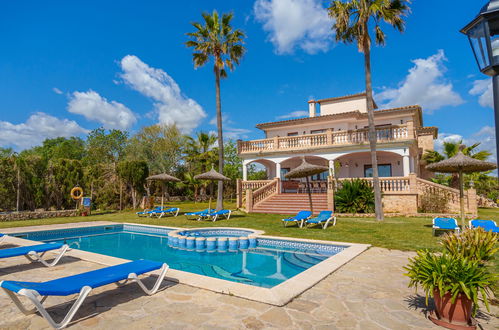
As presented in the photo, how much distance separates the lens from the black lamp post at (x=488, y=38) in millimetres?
2969

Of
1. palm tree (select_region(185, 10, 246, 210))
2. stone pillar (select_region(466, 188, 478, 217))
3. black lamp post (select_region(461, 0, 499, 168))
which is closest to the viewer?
black lamp post (select_region(461, 0, 499, 168))

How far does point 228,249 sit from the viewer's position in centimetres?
1027

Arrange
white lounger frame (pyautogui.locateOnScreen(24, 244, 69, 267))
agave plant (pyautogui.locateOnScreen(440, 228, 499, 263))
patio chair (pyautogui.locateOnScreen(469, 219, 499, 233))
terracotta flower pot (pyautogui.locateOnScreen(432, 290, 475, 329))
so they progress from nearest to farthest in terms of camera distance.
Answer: terracotta flower pot (pyautogui.locateOnScreen(432, 290, 475, 329)), agave plant (pyautogui.locateOnScreen(440, 228, 499, 263)), white lounger frame (pyautogui.locateOnScreen(24, 244, 69, 267)), patio chair (pyautogui.locateOnScreen(469, 219, 499, 233))

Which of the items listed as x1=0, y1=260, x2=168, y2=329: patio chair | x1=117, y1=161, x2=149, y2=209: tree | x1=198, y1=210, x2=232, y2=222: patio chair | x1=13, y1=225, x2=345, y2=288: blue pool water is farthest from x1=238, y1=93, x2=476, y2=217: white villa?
x1=0, y1=260, x2=168, y2=329: patio chair

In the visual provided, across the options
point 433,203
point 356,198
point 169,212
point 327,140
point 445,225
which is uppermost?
point 327,140

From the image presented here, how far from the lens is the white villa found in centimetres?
1823

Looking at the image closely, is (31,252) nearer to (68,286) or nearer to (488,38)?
(68,286)

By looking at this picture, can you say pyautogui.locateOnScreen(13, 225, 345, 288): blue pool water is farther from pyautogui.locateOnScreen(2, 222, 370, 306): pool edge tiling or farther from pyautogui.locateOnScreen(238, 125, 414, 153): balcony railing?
pyautogui.locateOnScreen(238, 125, 414, 153): balcony railing

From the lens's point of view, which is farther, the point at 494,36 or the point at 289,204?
the point at 289,204

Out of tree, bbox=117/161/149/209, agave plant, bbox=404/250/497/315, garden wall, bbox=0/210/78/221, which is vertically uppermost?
tree, bbox=117/161/149/209

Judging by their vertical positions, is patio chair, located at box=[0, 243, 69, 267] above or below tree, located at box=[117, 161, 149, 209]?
below

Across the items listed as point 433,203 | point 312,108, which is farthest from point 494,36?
point 312,108

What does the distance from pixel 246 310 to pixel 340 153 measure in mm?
19131

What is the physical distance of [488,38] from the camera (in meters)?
3.03
